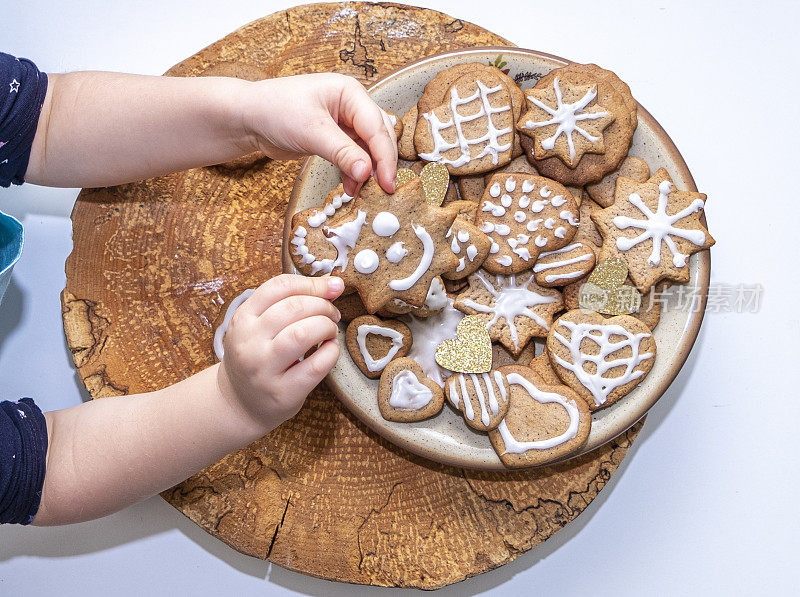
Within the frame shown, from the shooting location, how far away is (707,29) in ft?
3.67

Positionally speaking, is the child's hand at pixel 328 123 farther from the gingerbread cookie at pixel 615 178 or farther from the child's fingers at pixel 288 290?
the gingerbread cookie at pixel 615 178

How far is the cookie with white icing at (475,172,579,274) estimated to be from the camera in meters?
0.84

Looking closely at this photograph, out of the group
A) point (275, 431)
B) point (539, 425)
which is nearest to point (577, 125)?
point (539, 425)

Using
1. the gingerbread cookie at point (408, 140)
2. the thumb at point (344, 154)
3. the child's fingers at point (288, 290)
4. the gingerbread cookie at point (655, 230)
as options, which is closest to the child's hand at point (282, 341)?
the child's fingers at point (288, 290)

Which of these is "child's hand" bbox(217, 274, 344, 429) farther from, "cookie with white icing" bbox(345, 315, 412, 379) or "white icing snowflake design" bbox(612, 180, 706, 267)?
"white icing snowflake design" bbox(612, 180, 706, 267)

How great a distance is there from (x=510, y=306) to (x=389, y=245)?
0.17 metres

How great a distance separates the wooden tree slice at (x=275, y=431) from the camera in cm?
89

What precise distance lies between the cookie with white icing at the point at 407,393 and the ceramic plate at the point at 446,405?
17 mm

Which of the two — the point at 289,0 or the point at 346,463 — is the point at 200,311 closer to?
the point at 346,463

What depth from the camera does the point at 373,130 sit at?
779 mm

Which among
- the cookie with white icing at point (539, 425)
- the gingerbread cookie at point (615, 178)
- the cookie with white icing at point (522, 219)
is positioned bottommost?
the cookie with white icing at point (539, 425)

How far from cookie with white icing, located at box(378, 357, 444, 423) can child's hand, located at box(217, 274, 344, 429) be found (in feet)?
0.31

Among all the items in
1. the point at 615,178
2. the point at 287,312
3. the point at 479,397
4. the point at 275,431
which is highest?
the point at 615,178

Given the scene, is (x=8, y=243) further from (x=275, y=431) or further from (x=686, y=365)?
(x=686, y=365)
